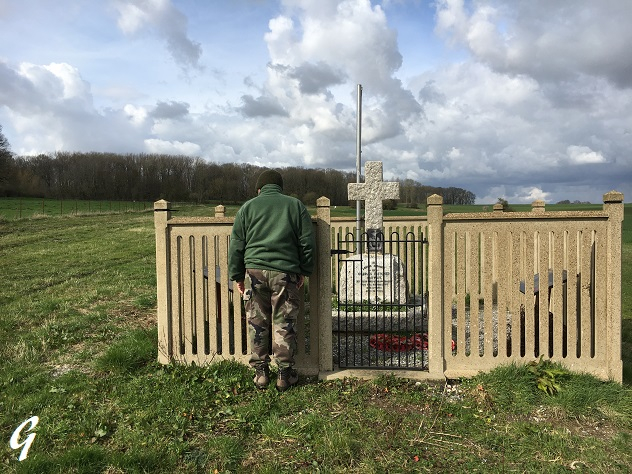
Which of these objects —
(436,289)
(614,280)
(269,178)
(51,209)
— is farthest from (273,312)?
(51,209)

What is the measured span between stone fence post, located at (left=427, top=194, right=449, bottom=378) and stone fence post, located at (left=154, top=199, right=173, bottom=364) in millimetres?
2759

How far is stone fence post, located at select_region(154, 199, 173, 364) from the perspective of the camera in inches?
193

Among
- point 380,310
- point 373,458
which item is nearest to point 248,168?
point 380,310

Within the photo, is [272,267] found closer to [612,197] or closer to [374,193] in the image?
[612,197]

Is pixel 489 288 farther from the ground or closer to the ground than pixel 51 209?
closer to the ground

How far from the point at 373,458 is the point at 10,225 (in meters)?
25.4

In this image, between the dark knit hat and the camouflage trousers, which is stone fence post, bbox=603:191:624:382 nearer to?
the camouflage trousers

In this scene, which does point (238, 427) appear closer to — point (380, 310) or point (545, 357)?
point (545, 357)

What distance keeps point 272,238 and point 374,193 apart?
173 inches

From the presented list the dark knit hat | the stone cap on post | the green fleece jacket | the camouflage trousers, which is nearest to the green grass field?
the camouflage trousers

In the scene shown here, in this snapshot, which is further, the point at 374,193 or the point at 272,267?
the point at 374,193

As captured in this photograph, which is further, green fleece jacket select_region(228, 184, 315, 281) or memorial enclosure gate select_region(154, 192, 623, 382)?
memorial enclosure gate select_region(154, 192, 623, 382)

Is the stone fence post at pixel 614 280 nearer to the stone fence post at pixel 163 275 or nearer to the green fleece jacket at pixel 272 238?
the green fleece jacket at pixel 272 238

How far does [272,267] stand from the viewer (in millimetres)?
4242
